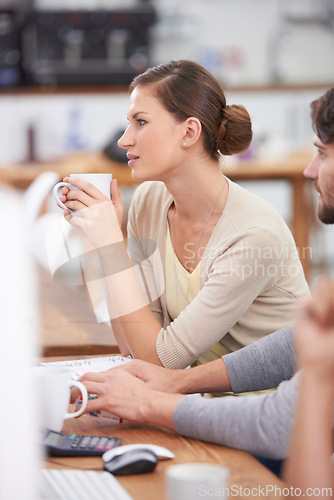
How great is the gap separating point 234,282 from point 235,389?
9.6 inches

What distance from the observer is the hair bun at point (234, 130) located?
166 centimetres

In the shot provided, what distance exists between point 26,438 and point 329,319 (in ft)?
1.03

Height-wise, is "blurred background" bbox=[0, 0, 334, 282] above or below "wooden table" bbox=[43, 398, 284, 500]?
above

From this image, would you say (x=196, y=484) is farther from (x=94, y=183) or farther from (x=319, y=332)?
(x=94, y=183)

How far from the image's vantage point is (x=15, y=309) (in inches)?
21.2

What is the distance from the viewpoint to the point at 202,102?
5.41ft

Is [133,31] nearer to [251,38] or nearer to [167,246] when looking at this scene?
[251,38]

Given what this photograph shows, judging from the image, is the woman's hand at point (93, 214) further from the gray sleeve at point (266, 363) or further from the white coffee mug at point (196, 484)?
the white coffee mug at point (196, 484)

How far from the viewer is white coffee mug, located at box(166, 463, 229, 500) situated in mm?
759

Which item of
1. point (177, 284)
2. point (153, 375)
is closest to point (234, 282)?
point (177, 284)

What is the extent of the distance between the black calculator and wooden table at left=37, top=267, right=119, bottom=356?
56 centimetres

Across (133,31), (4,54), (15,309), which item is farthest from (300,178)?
(15,309)

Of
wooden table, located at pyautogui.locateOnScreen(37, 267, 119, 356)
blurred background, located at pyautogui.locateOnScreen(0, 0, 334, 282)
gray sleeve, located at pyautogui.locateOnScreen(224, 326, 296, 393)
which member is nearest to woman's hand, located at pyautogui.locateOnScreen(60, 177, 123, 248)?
wooden table, located at pyautogui.locateOnScreen(37, 267, 119, 356)

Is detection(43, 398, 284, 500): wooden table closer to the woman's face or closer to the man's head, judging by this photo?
the man's head
